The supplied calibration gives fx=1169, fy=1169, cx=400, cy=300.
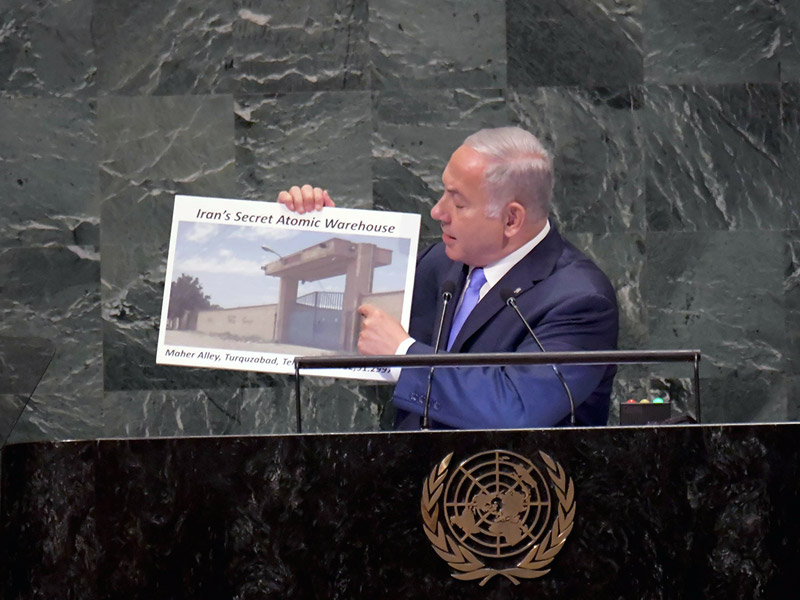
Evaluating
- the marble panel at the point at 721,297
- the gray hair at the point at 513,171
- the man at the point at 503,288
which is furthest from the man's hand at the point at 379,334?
the marble panel at the point at 721,297

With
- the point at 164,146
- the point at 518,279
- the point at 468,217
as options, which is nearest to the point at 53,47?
the point at 164,146

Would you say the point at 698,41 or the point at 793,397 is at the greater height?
the point at 698,41

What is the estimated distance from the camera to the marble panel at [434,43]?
4648mm

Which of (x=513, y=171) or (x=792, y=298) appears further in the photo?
(x=792, y=298)

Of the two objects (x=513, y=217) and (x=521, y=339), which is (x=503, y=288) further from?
(x=513, y=217)

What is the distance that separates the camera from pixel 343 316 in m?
3.67

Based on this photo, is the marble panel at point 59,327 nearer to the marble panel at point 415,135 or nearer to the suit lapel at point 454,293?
the marble panel at point 415,135

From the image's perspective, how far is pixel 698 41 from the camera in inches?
186

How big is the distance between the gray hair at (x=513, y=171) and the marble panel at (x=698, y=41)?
1.22m

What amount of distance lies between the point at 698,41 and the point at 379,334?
6.99 feet

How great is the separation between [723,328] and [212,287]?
6.98ft

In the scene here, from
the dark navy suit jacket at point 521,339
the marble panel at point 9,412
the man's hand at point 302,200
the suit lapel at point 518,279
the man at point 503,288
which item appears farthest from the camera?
the man's hand at point 302,200

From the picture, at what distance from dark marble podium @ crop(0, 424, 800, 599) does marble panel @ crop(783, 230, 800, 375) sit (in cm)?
259

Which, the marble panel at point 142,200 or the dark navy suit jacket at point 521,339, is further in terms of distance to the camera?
the marble panel at point 142,200
